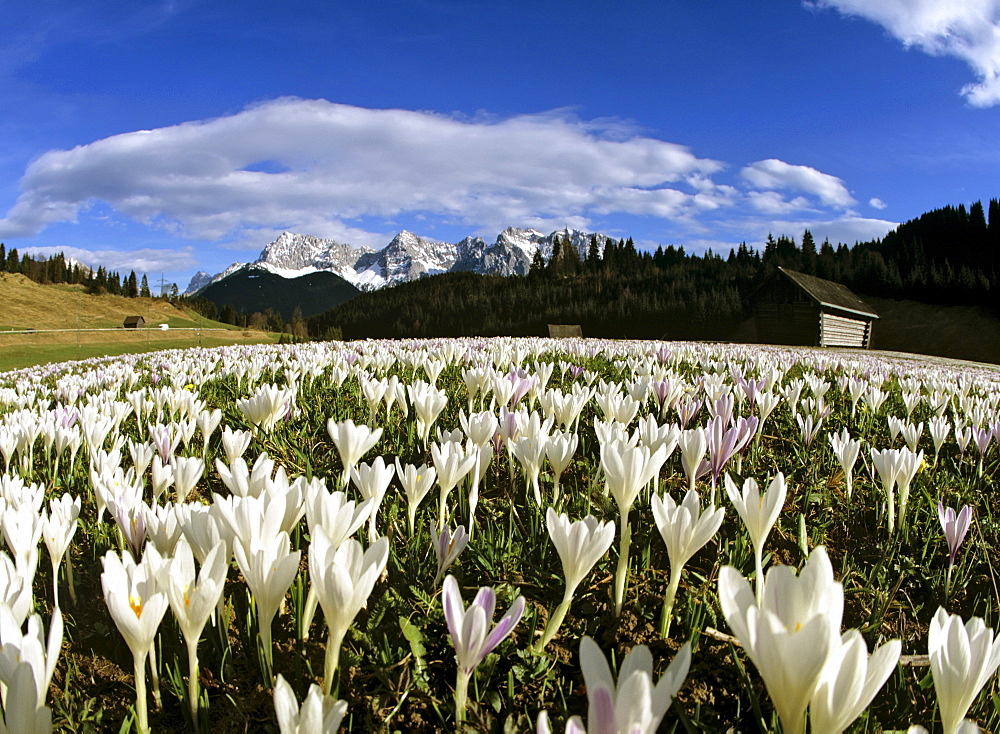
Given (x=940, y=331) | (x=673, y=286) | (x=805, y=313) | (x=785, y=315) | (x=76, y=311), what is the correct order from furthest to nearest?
1. (x=76, y=311)
2. (x=673, y=286)
3. (x=940, y=331)
4. (x=785, y=315)
5. (x=805, y=313)

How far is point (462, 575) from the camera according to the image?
6.63 feet

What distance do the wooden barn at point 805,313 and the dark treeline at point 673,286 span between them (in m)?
5.80

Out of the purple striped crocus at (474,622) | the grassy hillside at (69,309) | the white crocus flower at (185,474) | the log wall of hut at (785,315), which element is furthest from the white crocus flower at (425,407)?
the grassy hillside at (69,309)

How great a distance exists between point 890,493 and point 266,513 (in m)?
2.36

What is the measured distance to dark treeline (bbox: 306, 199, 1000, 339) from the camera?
191 feet

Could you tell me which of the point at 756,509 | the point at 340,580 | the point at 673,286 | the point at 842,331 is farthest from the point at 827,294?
the point at 340,580

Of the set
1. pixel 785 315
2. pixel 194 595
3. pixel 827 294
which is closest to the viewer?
pixel 194 595

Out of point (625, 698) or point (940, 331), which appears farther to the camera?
point (940, 331)

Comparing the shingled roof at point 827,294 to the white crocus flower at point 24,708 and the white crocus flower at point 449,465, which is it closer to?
the white crocus flower at point 449,465

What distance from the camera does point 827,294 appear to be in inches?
1698

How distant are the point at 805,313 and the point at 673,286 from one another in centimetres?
3193

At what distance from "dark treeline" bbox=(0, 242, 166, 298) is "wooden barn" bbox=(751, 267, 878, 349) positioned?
14667cm

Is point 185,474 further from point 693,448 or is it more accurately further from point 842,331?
point 842,331

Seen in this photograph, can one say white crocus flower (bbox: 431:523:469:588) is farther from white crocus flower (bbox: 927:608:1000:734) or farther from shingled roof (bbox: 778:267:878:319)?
shingled roof (bbox: 778:267:878:319)
